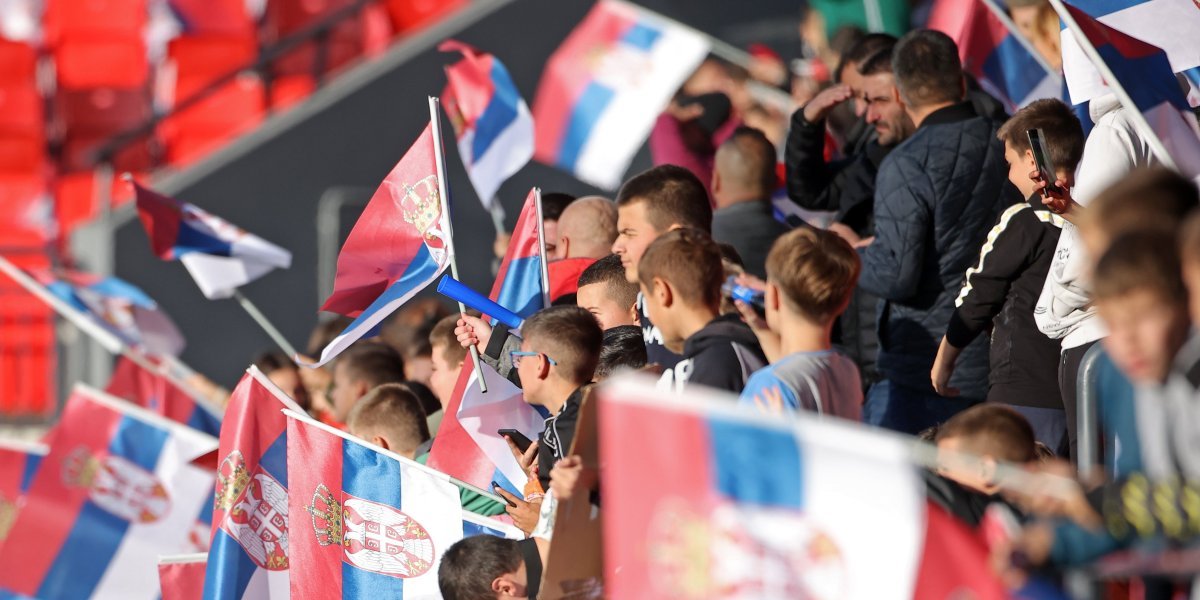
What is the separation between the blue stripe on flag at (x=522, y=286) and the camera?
6.39 metres

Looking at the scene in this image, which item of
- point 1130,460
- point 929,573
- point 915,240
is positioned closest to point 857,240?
point 915,240

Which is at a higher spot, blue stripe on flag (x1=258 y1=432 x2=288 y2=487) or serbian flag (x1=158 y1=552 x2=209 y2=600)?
blue stripe on flag (x1=258 y1=432 x2=288 y2=487)

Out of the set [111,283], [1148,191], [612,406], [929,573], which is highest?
[111,283]

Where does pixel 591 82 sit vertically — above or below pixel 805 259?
above

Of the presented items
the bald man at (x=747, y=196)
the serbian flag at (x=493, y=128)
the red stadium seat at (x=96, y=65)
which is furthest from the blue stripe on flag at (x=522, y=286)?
the red stadium seat at (x=96, y=65)

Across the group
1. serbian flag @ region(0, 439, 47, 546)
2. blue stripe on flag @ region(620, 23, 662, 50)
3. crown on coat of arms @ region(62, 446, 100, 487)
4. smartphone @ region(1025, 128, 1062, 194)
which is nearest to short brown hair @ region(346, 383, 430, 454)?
crown on coat of arms @ region(62, 446, 100, 487)

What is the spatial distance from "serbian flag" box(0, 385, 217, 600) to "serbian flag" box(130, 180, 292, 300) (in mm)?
919

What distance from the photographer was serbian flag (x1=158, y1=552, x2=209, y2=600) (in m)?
6.45

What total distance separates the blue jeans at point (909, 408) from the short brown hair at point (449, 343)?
1.52 meters

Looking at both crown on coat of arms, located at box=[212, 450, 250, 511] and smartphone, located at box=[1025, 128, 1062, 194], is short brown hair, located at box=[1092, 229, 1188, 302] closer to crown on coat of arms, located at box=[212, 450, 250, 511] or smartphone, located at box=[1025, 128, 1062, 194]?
smartphone, located at box=[1025, 128, 1062, 194]

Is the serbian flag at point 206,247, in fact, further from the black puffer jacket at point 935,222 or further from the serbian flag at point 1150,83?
the serbian flag at point 1150,83

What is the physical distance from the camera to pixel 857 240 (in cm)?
672

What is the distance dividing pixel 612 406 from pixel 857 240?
353 centimetres

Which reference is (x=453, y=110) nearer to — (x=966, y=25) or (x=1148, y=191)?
(x=966, y=25)
